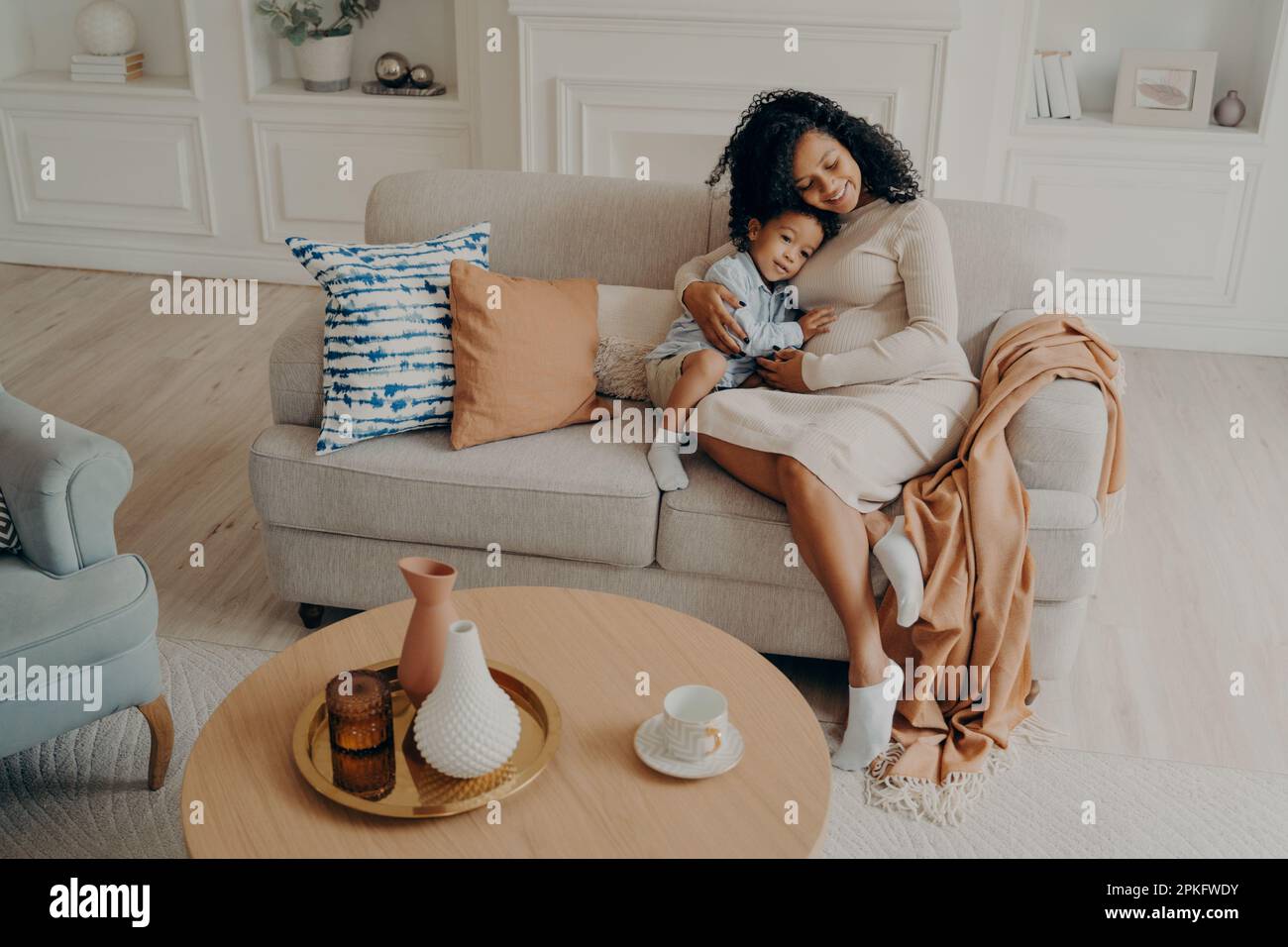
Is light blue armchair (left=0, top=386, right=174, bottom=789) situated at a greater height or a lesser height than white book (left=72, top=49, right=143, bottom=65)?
lesser

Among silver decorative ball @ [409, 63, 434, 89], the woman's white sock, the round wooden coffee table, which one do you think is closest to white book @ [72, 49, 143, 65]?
silver decorative ball @ [409, 63, 434, 89]

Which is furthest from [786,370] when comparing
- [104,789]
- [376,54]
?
[376,54]

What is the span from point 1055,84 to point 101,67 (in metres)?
3.31

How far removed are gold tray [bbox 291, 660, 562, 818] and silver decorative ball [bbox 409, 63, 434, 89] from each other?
10.4 ft

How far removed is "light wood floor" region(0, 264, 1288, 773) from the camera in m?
2.34

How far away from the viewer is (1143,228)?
4.03 meters

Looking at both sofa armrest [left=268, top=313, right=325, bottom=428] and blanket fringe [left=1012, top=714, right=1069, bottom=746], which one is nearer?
blanket fringe [left=1012, top=714, right=1069, bottom=746]

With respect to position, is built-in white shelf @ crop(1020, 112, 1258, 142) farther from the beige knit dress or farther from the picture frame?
the beige knit dress

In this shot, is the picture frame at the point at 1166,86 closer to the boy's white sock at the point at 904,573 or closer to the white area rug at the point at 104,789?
the boy's white sock at the point at 904,573

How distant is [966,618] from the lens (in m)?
2.13

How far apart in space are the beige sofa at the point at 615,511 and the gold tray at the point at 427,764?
0.60 m

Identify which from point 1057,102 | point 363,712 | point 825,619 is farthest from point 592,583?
point 1057,102

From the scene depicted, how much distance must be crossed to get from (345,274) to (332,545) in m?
0.52

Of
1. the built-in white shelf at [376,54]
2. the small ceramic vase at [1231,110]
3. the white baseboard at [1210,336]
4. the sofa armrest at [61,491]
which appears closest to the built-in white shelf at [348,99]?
the built-in white shelf at [376,54]
